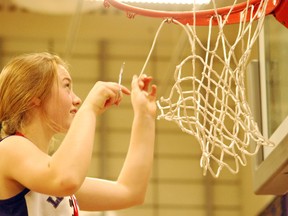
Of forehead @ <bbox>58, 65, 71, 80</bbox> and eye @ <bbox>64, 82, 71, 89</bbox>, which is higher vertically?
forehead @ <bbox>58, 65, 71, 80</bbox>

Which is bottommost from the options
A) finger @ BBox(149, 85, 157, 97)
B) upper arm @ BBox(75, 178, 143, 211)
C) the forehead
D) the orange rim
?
upper arm @ BBox(75, 178, 143, 211)

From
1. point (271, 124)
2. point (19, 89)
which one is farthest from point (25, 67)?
point (271, 124)

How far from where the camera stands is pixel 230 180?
20.0 ft

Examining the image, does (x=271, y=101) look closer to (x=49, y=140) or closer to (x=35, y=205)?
(x=49, y=140)

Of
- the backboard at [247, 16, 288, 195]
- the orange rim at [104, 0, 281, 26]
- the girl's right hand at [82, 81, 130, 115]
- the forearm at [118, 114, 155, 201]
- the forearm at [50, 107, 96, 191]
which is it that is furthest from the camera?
the backboard at [247, 16, 288, 195]

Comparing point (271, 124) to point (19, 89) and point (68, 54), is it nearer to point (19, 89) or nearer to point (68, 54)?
point (19, 89)

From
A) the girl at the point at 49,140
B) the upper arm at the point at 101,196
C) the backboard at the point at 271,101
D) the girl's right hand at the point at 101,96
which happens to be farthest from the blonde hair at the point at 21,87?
the backboard at the point at 271,101

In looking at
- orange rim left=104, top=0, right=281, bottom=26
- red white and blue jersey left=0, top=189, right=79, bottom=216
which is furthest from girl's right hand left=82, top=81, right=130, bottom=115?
orange rim left=104, top=0, right=281, bottom=26

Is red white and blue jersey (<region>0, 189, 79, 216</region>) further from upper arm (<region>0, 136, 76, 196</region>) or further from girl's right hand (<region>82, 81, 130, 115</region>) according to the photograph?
girl's right hand (<region>82, 81, 130, 115</region>)

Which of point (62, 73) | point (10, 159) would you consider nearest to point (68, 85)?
point (62, 73)

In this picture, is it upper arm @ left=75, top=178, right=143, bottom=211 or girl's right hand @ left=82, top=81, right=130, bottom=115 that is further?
upper arm @ left=75, top=178, right=143, bottom=211

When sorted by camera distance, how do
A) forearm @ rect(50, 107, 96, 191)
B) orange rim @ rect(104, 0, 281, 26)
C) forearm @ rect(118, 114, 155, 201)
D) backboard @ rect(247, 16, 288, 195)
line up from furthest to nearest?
backboard @ rect(247, 16, 288, 195), orange rim @ rect(104, 0, 281, 26), forearm @ rect(118, 114, 155, 201), forearm @ rect(50, 107, 96, 191)

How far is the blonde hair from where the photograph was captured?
1.54 metres

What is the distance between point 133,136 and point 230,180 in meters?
4.45
